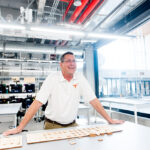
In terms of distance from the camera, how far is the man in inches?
56.5

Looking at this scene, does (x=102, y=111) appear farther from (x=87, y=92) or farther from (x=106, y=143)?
(x=106, y=143)

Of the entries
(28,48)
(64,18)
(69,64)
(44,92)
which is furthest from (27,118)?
(28,48)

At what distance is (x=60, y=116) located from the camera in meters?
1.43

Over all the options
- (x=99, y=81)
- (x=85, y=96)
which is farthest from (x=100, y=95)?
(x=85, y=96)

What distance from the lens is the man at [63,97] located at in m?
1.44

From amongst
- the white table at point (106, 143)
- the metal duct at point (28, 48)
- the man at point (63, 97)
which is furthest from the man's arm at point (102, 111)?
the metal duct at point (28, 48)

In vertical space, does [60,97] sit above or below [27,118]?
above

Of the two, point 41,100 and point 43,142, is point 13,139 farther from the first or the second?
point 41,100

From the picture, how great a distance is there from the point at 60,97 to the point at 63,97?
3 centimetres

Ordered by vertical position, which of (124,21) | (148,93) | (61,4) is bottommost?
(148,93)

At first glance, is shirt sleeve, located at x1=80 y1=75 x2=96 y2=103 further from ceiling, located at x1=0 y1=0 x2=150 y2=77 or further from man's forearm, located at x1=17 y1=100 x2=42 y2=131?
ceiling, located at x1=0 y1=0 x2=150 y2=77

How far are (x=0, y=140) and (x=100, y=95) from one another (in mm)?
5168

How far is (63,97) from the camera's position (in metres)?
1.48

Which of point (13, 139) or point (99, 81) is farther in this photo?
point (99, 81)
